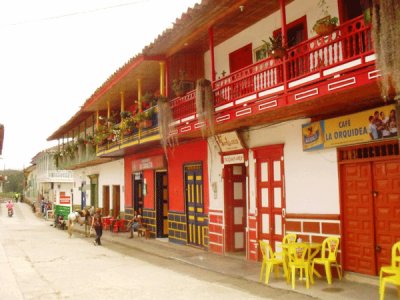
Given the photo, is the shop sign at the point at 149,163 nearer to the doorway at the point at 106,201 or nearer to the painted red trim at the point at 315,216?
the doorway at the point at 106,201

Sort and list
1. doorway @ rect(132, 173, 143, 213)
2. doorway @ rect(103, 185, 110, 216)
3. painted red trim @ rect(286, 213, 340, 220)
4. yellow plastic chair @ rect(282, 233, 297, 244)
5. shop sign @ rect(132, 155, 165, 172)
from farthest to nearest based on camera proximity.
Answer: doorway @ rect(103, 185, 110, 216) < doorway @ rect(132, 173, 143, 213) < shop sign @ rect(132, 155, 165, 172) < yellow plastic chair @ rect(282, 233, 297, 244) < painted red trim @ rect(286, 213, 340, 220)

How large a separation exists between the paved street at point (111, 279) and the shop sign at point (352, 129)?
3182mm

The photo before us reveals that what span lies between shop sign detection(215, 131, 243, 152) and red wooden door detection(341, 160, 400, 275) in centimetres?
379

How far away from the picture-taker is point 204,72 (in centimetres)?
1498

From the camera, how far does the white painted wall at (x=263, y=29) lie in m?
10.2

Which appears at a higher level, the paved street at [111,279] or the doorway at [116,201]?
the doorway at [116,201]

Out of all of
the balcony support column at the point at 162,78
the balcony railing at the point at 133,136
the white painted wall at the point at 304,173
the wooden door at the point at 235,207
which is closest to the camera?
the white painted wall at the point at 304,173

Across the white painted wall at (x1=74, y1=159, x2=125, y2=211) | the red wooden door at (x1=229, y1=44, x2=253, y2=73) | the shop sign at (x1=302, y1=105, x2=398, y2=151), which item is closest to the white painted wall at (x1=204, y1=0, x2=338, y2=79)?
the red wooden door at (x1=229, y1=44, x2=253, y2=73)

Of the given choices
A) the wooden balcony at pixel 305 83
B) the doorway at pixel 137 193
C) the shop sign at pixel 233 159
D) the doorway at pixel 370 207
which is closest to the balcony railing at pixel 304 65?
the wooden balcony at pixel 305 83

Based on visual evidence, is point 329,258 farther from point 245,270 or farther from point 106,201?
point 106,201

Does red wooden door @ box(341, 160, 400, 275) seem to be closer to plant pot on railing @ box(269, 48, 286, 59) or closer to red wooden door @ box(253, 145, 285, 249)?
red wooden door @ box(253, 145, 285, 249)

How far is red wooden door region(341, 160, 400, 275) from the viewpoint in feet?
28.0

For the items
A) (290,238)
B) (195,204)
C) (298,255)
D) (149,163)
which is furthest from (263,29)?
(149,163)

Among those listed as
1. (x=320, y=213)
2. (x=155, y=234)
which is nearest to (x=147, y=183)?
(x=155, y=234)
